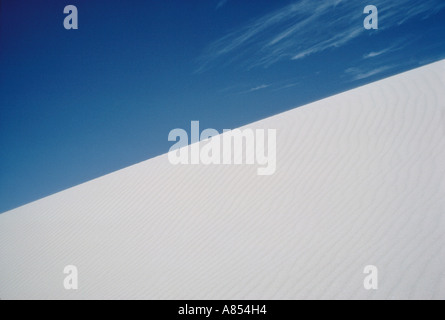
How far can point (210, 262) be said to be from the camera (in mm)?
5676

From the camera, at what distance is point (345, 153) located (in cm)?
759

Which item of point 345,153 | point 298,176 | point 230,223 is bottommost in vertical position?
point 230,223

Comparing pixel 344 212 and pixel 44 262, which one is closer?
pixel 344 212

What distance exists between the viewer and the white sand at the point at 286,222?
4.56 meters

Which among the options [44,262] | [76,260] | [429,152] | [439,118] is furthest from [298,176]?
[44,262]

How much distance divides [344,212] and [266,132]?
4931mm

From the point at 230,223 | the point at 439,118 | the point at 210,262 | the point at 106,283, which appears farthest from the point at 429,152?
the point at 106,283

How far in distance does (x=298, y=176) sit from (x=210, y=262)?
318cm

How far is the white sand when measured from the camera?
4559 mm

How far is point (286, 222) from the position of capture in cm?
618

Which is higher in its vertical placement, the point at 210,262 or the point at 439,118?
the point at 439,118

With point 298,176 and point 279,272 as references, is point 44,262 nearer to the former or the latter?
point 279,272

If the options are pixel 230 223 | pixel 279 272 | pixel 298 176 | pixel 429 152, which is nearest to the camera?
pixel 279 272
